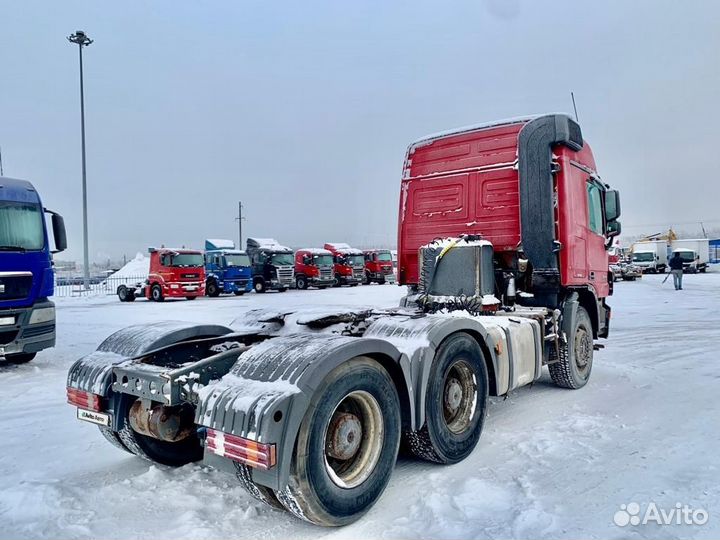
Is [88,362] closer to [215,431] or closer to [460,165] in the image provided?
[215,431]

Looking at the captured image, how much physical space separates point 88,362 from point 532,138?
5.06 m

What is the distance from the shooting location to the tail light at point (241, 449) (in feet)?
8.44

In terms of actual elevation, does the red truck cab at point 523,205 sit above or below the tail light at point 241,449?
above

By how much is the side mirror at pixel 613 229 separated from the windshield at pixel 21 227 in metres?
8.54

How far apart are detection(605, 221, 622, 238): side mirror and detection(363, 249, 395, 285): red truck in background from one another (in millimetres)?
31050

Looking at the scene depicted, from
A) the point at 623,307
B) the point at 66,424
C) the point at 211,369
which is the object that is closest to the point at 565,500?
the point at 211,369

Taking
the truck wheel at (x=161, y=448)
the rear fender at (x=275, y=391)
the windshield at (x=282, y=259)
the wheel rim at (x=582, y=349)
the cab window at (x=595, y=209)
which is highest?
the windshield at (x=282, y=259)

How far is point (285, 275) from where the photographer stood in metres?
32.1

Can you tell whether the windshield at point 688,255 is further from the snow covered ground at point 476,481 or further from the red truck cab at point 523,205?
the snow covered ground at point 476,481

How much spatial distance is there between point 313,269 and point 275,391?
30538 mm

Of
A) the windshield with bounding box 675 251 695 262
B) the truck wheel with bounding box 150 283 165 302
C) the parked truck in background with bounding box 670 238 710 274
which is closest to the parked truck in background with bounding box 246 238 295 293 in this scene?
the truck wheel with bounding box 150 283 165 302

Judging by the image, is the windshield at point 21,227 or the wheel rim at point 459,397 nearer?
the wheel rim at point 459,397

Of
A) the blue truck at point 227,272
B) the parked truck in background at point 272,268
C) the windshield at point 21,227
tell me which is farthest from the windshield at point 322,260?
the windshield at point 21,227

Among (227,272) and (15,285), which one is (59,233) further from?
(227,272)
